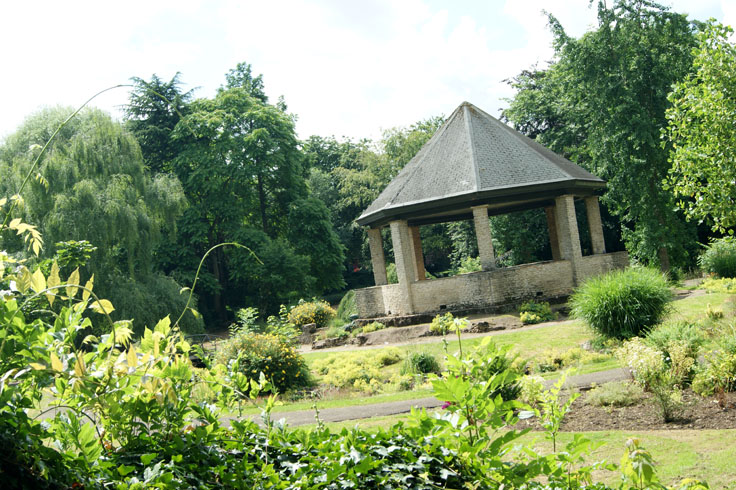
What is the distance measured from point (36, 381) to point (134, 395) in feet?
1.14

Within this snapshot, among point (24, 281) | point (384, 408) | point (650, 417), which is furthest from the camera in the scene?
point (384, 408)

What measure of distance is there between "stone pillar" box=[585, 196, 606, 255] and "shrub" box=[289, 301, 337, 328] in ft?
32.4

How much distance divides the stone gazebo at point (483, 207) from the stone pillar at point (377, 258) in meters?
0.92

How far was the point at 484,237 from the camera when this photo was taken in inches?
700

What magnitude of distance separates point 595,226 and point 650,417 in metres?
15.1

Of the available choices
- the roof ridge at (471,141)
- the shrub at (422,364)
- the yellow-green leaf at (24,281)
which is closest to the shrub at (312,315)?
the roof ridge at (471,141)

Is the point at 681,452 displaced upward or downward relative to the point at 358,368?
upward

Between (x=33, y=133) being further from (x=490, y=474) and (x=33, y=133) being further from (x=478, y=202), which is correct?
(x=490, y=474)

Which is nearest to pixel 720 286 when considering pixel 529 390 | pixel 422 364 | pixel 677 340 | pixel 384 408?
pixel 677 340


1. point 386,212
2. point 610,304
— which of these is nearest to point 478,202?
point 386,212

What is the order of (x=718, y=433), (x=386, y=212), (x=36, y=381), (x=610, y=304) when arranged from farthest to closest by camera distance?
(x=386, y=212), (x=610, y=304), (x=718, y=433), (x=36, y=381)

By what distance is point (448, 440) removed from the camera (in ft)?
8.39

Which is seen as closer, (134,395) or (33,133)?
(134,395)

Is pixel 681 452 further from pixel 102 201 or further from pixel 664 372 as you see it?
pixel 102 201
